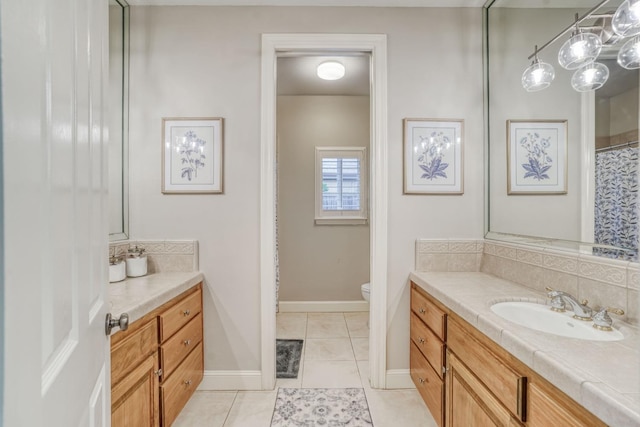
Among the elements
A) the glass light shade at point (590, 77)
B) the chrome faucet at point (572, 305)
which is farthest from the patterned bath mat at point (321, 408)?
the glass light shade at point (590, 77)

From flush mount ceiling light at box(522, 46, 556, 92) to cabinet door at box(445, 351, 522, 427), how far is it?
59.6 inches

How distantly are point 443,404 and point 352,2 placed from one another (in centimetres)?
259

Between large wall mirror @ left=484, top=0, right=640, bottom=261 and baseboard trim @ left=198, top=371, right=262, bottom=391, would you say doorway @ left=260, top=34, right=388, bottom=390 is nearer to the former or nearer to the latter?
baseboard trim @ left=198, top=371, right=262, bottom=391

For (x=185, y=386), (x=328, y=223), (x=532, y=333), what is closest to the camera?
(x=532, y=333)

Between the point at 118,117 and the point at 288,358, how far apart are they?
88.9 inches

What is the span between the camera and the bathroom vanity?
4.02 ft

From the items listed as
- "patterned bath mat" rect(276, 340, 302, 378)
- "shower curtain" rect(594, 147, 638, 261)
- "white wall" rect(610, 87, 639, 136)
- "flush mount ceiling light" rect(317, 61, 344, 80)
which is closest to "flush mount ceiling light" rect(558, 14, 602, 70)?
"white wall" rect(610, 87, 639, 136)

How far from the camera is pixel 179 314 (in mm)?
1736

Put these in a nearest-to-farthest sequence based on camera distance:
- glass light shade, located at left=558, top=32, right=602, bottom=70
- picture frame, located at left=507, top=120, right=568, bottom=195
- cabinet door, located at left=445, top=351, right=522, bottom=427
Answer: cabinet door, located at left=445, top=351, right=522, bottom=427 < glass light shade, located at left=558, top=32, right=602, bottom=70 < picture frame, located at left=507, top=120, right=568, bottom=195

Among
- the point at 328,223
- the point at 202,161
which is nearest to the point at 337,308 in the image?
the point at 328,223

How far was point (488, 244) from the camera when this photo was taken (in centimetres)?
203

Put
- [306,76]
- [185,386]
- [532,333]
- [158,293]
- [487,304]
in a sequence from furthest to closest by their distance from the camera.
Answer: [306,76] < [185,386] < [158,293] < [487,304] < [532,333]

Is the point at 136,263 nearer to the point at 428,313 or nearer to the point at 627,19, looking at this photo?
the point at 428,313

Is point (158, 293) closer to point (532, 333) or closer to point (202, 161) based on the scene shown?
point (202, 161)
